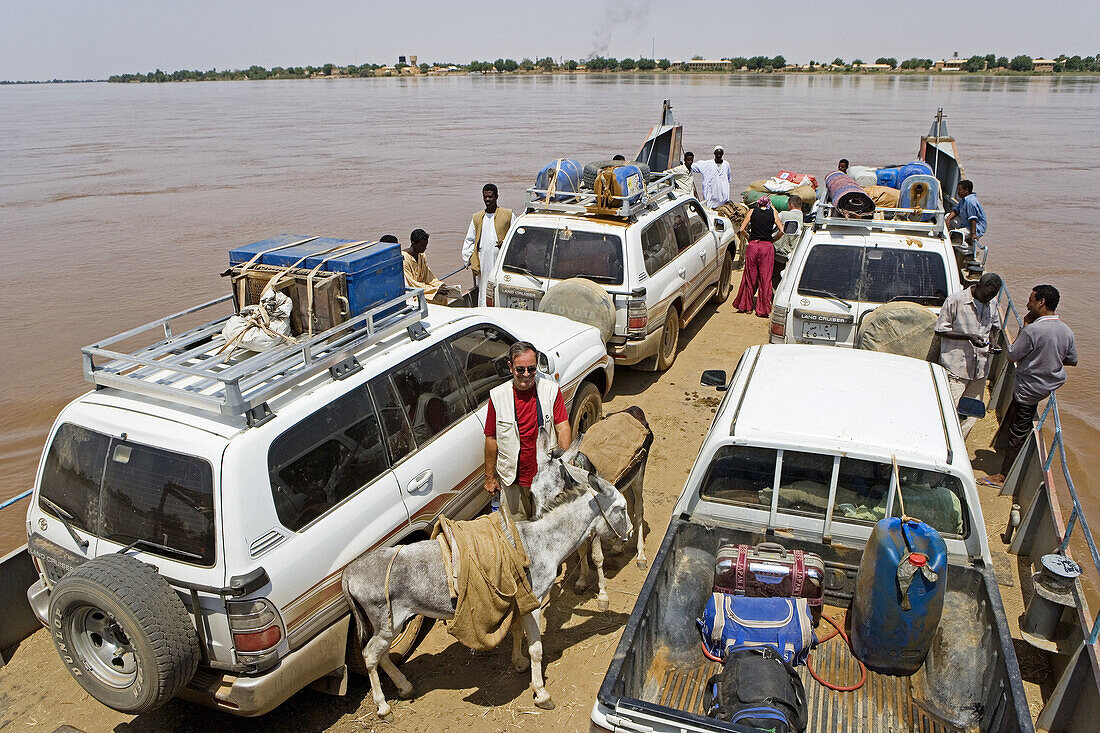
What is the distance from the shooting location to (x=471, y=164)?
29516 millimetres

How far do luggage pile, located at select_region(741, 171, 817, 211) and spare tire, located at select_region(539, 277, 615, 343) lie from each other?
7.55 metres

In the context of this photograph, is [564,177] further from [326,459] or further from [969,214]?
[326,459]

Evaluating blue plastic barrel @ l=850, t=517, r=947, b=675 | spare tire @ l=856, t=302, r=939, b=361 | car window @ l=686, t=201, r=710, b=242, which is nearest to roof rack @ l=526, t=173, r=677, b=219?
car window @ l=686, t=201, r=710, b=242

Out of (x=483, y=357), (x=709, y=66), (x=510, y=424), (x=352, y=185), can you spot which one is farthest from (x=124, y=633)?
(x=709, y=66)

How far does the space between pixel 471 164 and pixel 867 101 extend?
40.9m

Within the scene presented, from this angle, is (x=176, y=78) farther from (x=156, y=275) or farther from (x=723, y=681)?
(x=723, y=681)

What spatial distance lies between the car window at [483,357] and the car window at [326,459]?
98 centimetres

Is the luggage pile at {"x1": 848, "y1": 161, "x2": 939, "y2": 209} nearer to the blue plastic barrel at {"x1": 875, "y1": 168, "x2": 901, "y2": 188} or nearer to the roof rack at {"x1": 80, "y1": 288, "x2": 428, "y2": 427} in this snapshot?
the blue plastic barrel at {"x1": 875, "y1": 168, "x2": 901, "y2": 188}

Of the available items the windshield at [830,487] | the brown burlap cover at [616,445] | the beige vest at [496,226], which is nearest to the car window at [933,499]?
the windshield at [830,487]

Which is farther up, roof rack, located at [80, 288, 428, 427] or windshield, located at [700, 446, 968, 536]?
roof rack, located at [80, 288, 428, 427]

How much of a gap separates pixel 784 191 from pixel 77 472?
13869 millimetres

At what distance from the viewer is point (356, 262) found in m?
4.66

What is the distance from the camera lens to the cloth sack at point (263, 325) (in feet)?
14.6

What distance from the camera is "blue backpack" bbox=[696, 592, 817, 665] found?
142 inches
